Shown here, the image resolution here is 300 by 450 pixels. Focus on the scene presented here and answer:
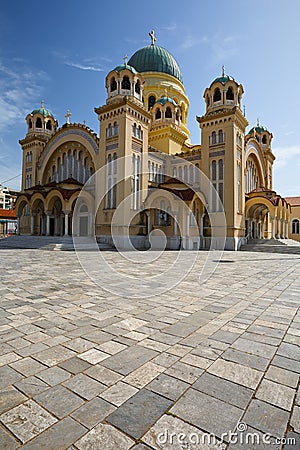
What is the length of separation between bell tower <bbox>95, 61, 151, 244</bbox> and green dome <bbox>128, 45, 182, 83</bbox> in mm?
11188

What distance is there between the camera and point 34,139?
3278 cm

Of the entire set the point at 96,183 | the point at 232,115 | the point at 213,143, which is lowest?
the point at 96,183

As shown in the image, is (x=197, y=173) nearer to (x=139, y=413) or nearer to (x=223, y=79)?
(x=223, y=79)

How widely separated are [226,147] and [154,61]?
17797 mm

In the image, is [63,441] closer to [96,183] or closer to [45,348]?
[45,348]

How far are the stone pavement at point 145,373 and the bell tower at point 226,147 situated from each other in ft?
62.0

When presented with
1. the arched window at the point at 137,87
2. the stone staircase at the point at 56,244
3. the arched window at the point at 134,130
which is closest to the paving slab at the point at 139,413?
the stone staircase at the point at 56,244

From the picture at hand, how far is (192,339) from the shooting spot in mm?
3820

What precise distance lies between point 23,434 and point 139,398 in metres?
0.95

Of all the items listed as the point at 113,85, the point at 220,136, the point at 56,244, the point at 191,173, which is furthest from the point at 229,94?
the point at 56,244

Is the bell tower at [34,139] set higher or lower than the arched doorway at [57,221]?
higher

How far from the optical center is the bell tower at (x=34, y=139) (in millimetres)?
32781

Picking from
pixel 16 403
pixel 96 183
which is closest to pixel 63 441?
pixel 16 403

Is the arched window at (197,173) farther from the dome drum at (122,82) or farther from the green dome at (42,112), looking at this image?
the green dome at (42,112)
